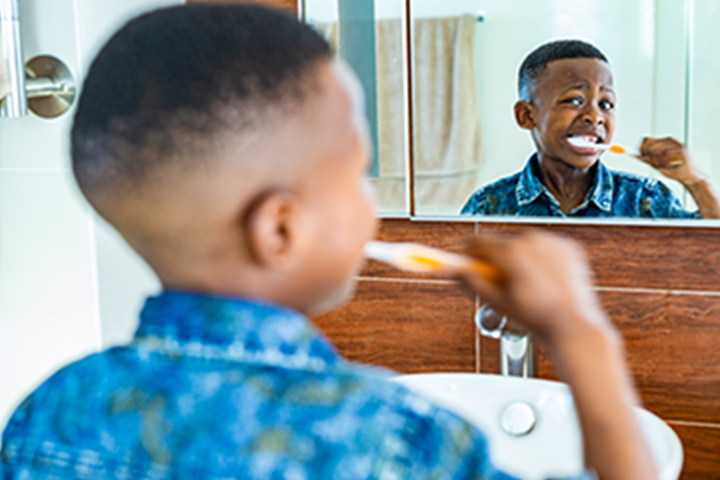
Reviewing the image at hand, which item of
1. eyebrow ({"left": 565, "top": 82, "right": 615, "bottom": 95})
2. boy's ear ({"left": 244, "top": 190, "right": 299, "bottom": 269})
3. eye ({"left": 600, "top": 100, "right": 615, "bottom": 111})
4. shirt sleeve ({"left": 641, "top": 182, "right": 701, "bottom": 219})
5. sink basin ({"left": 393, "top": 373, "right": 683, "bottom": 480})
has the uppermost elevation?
eyebrow ({"left": 565, "top": 82, "right": 615, "bottom": 95})

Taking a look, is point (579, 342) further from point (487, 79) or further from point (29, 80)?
point (29, 80)

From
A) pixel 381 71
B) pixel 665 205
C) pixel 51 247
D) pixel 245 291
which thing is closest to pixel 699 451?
pixel 665 205

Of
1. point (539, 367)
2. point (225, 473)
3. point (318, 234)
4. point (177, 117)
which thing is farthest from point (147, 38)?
point (539, 367)

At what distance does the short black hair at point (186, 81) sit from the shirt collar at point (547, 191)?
740 millimetres

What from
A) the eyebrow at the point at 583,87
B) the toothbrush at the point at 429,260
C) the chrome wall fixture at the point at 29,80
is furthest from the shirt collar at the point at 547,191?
the chrome wall fixture at the point at 29,80

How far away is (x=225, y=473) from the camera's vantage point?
41cm

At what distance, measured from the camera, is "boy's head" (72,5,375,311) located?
446mm

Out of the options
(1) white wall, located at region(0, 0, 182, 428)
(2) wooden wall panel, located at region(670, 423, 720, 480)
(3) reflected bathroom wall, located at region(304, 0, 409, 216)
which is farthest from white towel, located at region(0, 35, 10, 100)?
(2) wooden wall panel, located at region(670, 423, 720, 480)

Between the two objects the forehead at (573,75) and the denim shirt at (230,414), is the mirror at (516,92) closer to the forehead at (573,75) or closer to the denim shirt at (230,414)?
the forehead at (573,75)

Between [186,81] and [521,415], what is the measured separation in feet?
2.58

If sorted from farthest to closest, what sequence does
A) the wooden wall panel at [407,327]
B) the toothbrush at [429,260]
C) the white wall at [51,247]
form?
the wooden wall panel at [407,327] < the white wall at [51,247] < the toothbrush at [429,260]

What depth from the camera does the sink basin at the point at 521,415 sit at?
3.43 ft

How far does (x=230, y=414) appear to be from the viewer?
0.42 m

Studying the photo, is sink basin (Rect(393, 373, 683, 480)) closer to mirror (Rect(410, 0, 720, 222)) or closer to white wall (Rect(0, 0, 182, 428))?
mirror (Rect(410, 0, 720, 222))
